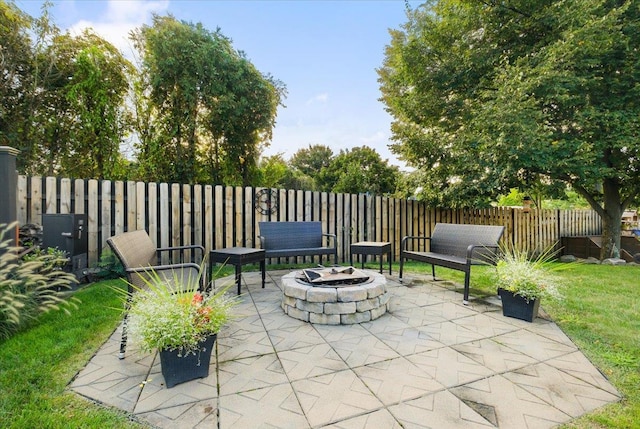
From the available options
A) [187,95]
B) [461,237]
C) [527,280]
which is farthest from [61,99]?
[527,280]

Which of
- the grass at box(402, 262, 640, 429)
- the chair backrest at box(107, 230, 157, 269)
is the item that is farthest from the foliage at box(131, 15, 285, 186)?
the grass at box(402, 262, 640, 429)

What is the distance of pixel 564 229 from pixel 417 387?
11452 mm

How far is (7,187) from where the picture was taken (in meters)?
3.03

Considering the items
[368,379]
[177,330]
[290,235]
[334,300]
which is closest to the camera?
[177,330]

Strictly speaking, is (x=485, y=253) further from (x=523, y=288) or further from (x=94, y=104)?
(x=94, y=104)

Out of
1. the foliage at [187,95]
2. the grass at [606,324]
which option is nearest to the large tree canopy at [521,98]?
the grass at [606,324]

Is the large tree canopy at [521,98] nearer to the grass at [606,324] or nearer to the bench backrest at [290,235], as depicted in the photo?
the grass at [606,324]

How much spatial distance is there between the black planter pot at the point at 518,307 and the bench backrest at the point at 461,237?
82cm

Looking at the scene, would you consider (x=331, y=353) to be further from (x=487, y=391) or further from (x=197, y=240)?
(x=197, y=240)

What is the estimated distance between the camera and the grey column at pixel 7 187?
3.00 m

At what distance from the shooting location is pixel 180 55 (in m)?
7.31

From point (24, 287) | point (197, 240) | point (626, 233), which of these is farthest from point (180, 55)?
point (626, 233)

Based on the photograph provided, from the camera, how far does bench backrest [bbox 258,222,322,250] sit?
4.83 meters

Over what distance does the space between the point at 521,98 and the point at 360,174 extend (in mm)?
12519
